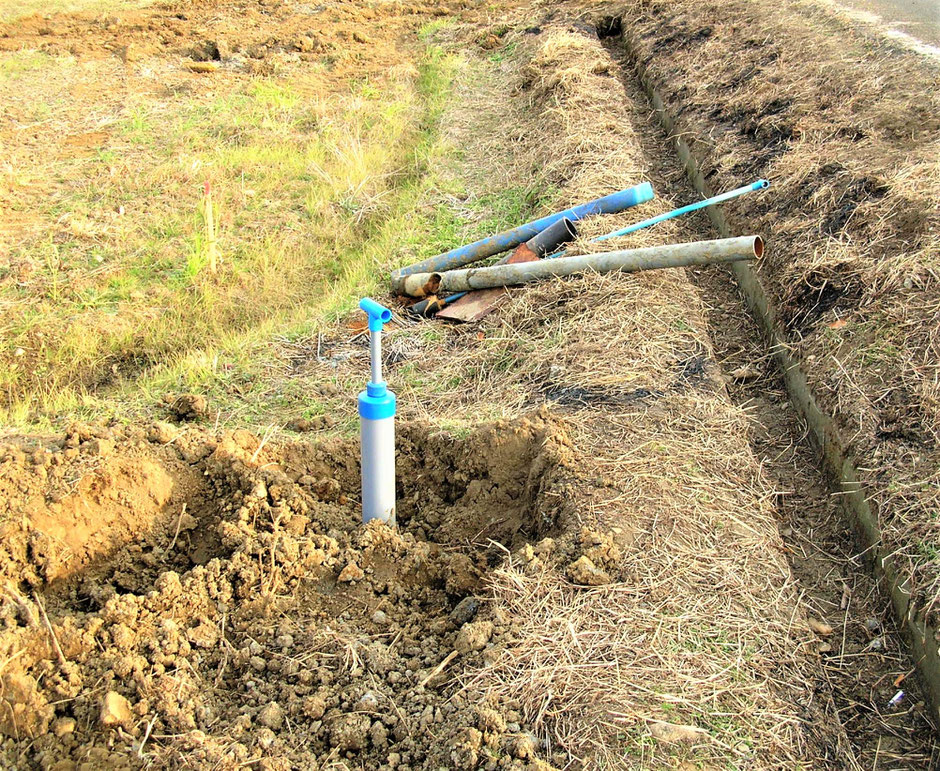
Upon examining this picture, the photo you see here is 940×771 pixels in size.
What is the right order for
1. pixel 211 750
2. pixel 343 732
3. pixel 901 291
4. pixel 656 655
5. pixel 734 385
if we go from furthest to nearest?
pixel 734 385, pixel 901 291, pixel 656 655, pixel 343 732, pixel 211 750

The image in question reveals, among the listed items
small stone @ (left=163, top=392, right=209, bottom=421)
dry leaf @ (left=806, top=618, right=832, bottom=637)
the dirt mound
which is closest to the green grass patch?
small stone @ (left=163, top=392, right=209, bottom=421)

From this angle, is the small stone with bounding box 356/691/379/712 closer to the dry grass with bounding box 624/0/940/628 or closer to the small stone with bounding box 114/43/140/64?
the dry grass with bounding box 624/0/940/628

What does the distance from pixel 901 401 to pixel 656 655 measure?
1786 mm

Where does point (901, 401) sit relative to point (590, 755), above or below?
above

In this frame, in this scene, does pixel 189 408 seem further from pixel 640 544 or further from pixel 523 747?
pixel 523 747

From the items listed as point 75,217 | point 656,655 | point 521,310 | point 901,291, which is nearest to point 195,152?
point 75,217

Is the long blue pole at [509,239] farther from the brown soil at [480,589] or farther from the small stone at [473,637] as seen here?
the small stone at [473,637]

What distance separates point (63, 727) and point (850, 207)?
14.9ft

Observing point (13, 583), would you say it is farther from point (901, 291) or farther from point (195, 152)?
point (195, 152)

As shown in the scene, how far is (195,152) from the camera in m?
7.33

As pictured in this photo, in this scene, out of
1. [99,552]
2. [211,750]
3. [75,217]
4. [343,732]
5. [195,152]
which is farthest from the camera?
[195,152]

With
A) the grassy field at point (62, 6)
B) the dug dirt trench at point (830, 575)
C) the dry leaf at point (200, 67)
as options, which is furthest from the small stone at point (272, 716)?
the grassy field at point (62, 6)

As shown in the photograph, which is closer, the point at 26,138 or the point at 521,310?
the point at 521,310

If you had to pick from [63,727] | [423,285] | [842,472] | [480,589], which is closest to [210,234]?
[423,285]
